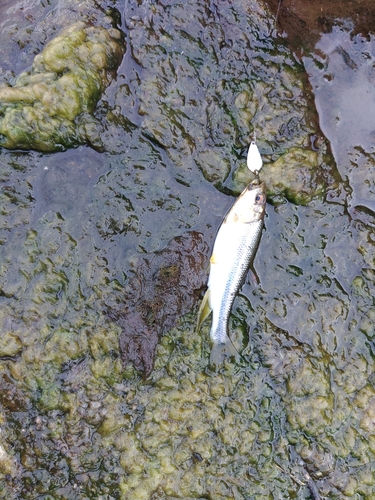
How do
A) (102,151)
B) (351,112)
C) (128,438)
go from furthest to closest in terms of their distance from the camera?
(351,112)
(102,151)
(128,438)

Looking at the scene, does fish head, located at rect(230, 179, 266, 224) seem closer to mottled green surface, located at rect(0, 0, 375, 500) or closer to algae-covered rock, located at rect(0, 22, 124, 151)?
mottled green surface, located at rect(0, 0, 375, 500)

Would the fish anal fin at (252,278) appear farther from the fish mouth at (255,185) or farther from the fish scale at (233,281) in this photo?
the fish mouth at (255,185)

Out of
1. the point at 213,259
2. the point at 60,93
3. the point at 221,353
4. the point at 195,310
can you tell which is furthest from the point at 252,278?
the point at 60,93

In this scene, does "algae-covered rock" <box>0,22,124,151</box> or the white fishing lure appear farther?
the white fishing lure

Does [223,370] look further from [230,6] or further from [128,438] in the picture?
[230,6]

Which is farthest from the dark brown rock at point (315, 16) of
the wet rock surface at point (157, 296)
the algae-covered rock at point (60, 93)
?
the wet rock surface at point (157, 296)

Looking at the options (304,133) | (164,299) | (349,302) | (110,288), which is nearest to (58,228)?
(110,288)

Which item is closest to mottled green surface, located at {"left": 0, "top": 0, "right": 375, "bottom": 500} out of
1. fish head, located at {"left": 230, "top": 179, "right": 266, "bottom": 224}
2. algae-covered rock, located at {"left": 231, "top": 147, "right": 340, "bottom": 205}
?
algae-covered rock, located at {"left": 231, "top": 147, "right": 340, "bottom": 205}
